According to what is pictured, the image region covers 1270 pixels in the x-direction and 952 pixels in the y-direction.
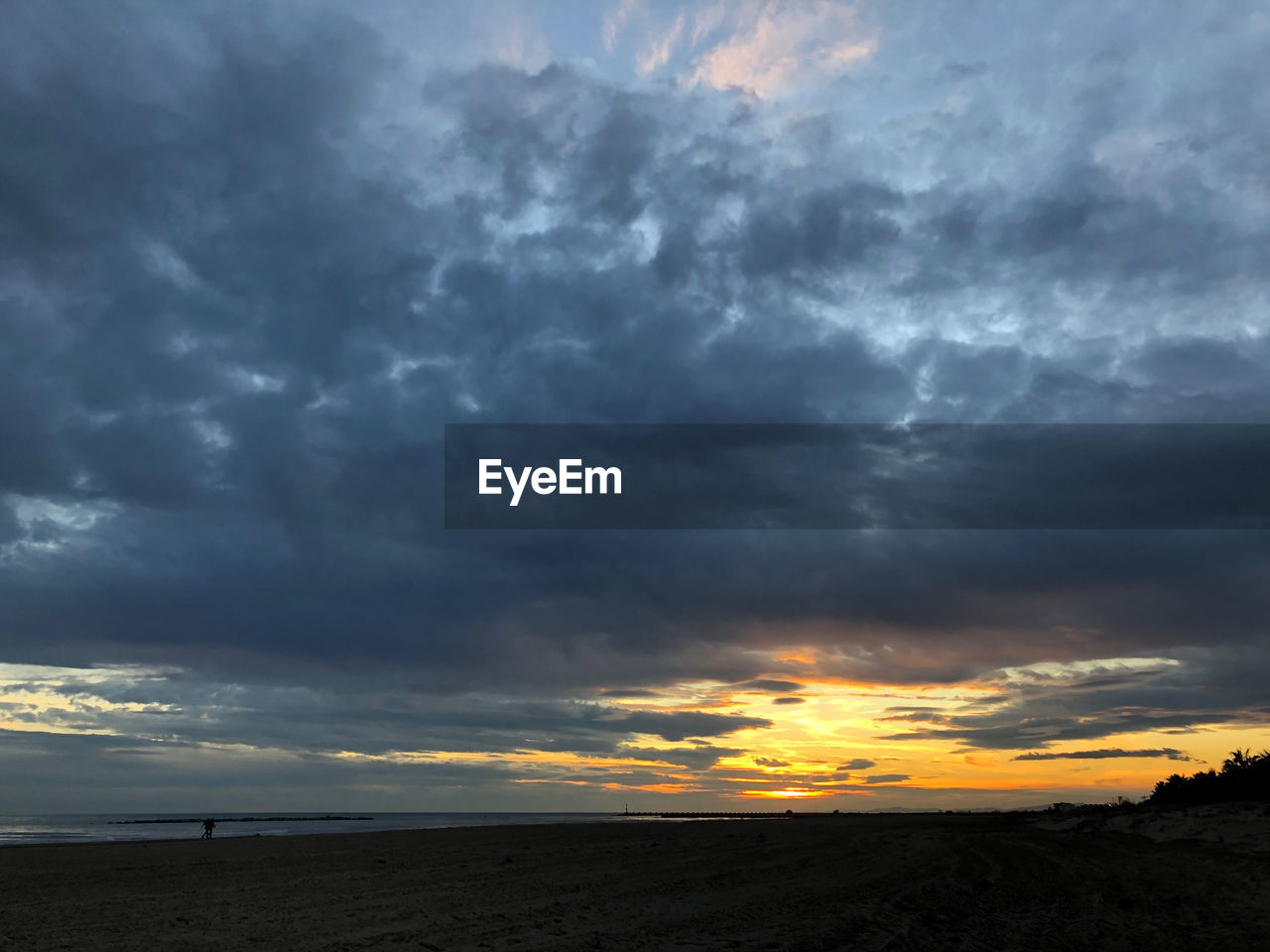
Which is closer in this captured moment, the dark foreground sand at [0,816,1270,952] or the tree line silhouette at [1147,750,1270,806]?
the dark foreground sand at [0,816,1270,952]

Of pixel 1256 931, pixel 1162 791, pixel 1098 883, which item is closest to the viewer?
pixel 1256 931

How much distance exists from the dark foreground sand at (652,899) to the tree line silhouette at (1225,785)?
15.5 m

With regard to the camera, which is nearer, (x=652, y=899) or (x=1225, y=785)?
(x=652, y=899)

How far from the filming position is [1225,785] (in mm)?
52000

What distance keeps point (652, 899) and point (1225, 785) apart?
47.1 m

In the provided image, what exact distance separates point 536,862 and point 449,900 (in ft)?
35.8

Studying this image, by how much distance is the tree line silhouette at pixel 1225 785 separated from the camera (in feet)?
162

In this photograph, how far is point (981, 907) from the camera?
843 inches

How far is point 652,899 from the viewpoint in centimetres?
2227

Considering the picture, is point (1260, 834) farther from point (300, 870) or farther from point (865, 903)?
point (300, 870)

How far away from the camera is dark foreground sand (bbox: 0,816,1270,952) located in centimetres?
1723

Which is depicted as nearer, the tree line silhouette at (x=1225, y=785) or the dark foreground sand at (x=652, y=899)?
the dark foreground sand at (x=652, y=899)

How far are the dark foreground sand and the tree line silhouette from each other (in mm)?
15502

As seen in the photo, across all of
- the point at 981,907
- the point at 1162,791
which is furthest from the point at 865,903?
the point at 1162,791
